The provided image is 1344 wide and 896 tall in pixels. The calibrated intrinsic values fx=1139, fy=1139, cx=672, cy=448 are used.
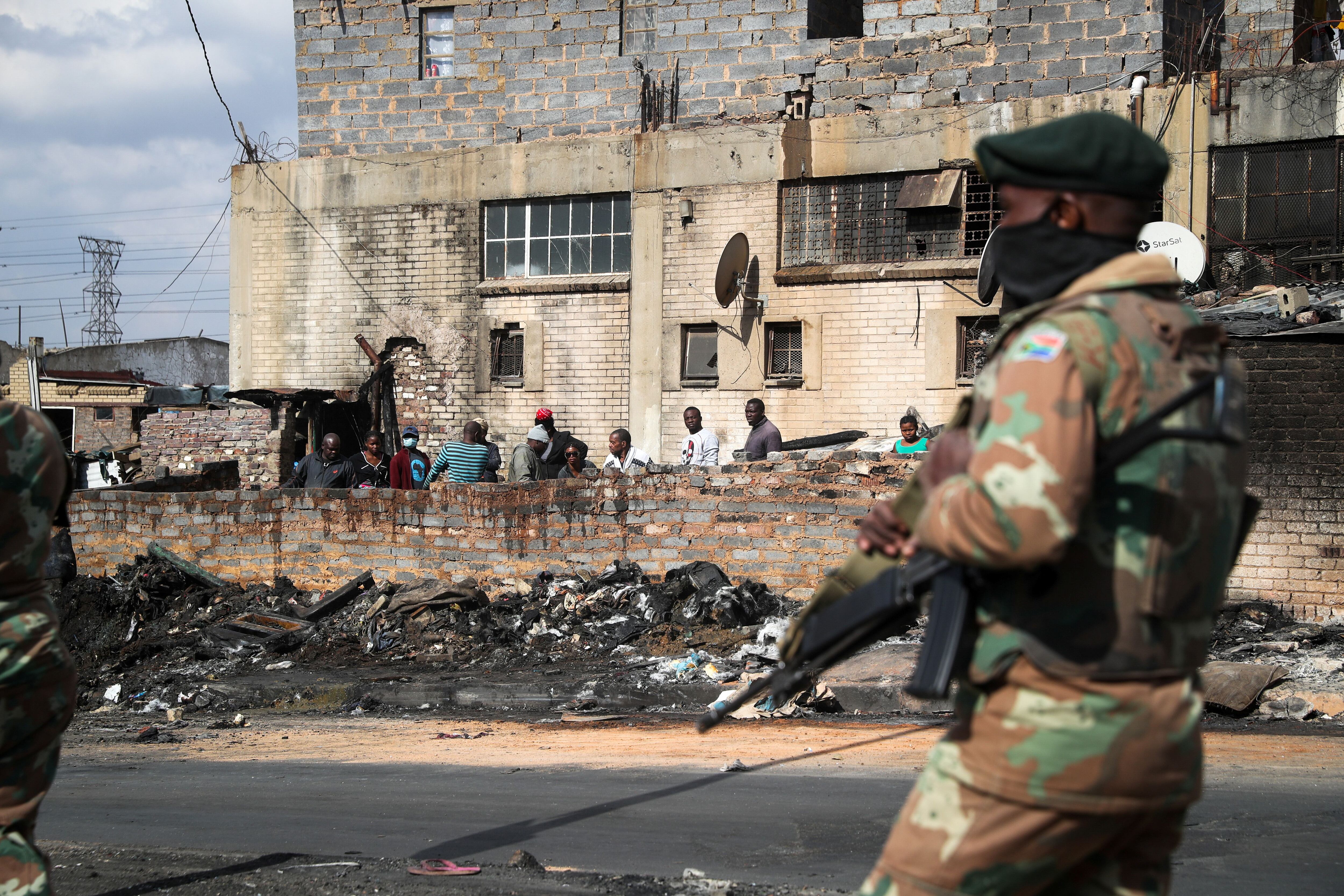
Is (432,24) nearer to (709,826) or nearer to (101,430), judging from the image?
(709,826)

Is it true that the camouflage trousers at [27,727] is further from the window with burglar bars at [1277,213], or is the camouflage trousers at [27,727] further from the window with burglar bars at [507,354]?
the window with burglar bars at [507,354]

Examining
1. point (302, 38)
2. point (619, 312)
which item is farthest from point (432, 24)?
point (619, 312)

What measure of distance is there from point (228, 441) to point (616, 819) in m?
16.0

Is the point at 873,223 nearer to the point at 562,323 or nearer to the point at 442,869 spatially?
the point at 562,323

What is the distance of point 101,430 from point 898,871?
112 ft

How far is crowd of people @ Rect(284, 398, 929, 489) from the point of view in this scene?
40.5 ft

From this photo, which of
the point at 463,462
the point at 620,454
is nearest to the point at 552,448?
the point at 463,462

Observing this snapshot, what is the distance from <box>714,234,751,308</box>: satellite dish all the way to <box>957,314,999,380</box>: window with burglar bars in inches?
122

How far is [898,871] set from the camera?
1.88 metres

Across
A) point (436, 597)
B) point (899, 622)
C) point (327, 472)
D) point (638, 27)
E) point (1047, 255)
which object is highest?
point (638, 27)

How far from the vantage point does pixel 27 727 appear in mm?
2799

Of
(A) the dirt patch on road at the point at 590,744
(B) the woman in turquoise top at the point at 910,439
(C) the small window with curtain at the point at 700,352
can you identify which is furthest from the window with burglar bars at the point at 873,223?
(A) the dirt patch on road at the point at 590,744

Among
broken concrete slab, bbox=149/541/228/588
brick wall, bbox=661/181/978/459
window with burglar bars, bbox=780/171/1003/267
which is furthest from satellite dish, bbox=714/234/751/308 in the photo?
broken concrete slab, bbox=149/541/228/588

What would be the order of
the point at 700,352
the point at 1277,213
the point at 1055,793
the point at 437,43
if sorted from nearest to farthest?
1. the point at 1055,793
2. the point at 1277,213
3. the point at 700,352
4. the point at 437,43
